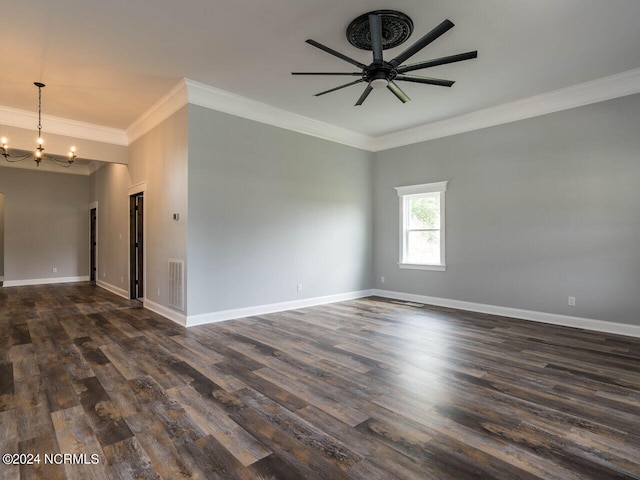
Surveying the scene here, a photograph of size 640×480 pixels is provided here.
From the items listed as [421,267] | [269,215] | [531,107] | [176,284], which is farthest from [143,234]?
[531,107]

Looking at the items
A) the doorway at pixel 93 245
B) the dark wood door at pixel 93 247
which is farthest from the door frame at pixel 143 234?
the dark wood door at pixel 93 247

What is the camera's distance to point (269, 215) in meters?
5.67

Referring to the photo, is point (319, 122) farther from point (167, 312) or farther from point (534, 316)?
point (534, 316)

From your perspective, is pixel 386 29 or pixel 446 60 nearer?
pixel 446 60

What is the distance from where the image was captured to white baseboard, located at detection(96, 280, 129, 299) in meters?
7.20

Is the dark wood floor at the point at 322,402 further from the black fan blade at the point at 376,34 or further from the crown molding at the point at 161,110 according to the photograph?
the crown molding at the point at 161,110

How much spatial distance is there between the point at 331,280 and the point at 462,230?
99.1 inches

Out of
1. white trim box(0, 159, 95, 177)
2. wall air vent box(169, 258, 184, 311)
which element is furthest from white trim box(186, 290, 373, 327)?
white trim box(0, 159, 95, 177)

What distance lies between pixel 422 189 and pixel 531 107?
82.6 inches

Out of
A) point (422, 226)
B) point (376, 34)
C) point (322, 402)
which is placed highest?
point (376, 34)

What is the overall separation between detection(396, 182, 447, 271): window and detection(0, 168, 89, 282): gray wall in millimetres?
8942

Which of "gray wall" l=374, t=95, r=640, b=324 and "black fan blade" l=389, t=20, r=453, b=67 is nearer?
"black fan blade" l=389, t=20, r=453, b=67

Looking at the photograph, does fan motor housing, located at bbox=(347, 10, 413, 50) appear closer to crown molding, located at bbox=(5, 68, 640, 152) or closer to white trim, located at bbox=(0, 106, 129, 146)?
crown molding, located at bbox=(5, 68, 640, 152)

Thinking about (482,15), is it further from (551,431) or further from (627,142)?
(551,431)
